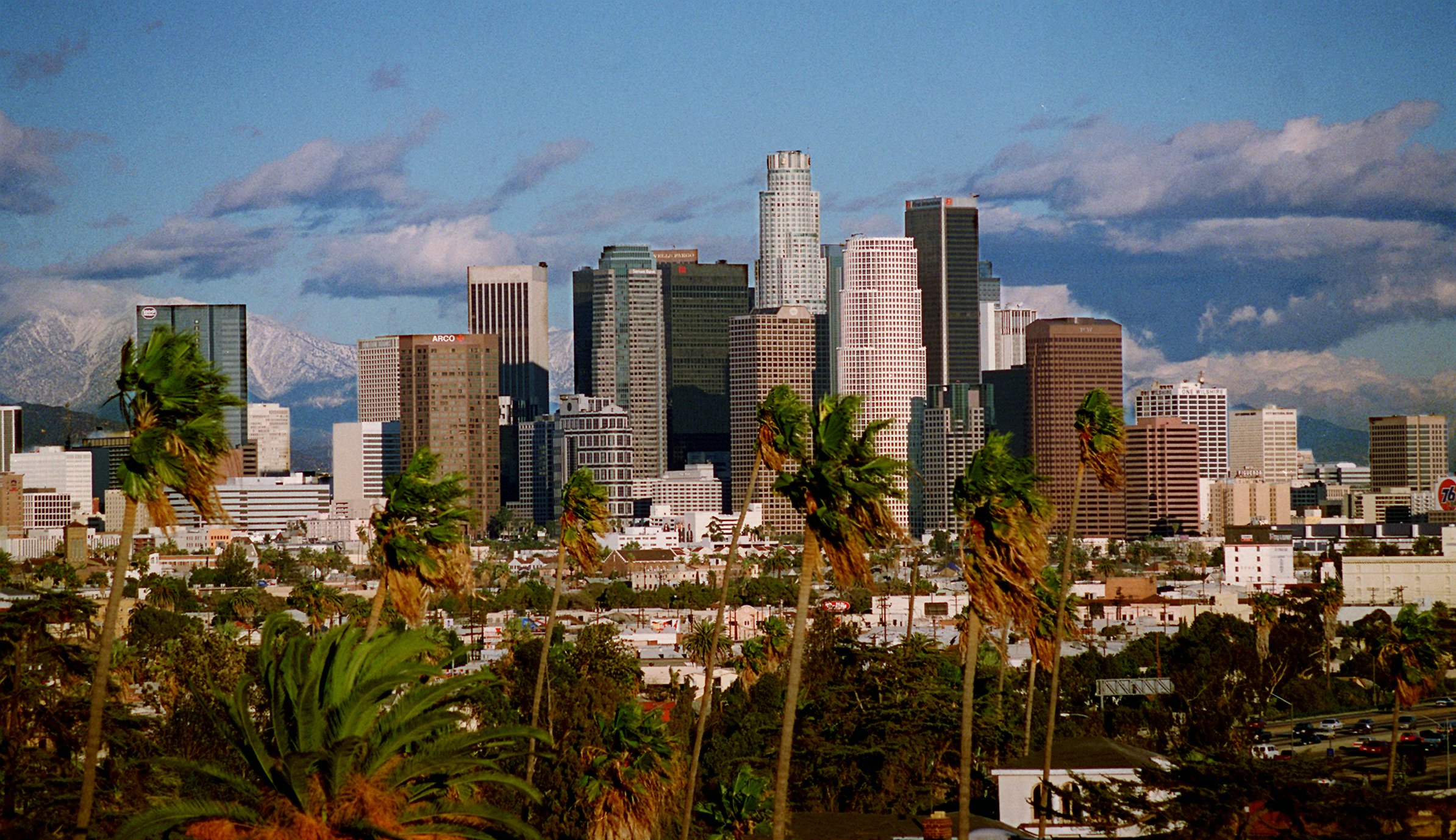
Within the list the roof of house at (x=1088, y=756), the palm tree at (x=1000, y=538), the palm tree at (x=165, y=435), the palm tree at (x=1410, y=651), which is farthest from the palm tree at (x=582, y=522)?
the palm tree at (x=1410, y=651)

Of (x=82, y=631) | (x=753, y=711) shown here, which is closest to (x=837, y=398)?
(x=753, y=711)

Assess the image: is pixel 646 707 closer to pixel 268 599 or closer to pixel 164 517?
pixel 164 517

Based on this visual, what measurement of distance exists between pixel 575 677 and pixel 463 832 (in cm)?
5802

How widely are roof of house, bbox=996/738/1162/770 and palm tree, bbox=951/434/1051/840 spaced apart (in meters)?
8.29

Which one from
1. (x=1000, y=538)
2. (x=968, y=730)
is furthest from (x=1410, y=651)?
(x=1000, y=538)

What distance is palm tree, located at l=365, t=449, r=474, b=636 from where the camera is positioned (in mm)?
31859

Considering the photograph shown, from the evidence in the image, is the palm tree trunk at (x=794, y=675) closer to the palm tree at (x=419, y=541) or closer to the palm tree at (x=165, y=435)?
the palm tree at (x=419, y=541)

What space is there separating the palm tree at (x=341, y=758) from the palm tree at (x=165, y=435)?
5573mm

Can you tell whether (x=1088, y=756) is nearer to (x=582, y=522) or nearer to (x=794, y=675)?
(x=582, y=522)

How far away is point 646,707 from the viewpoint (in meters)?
76.5

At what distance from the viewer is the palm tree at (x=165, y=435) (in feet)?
87.8

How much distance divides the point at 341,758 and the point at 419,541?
1192 centimetres

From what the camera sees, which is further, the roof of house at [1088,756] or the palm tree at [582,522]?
the palm tree at [582,522]

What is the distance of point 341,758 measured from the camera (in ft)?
67.2
